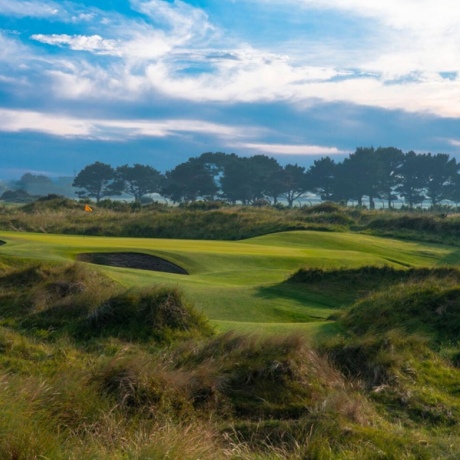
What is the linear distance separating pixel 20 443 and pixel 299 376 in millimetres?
4508

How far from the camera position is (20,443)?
213 inches

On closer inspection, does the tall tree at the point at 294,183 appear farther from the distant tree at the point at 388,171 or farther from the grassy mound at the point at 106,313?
the grassy mound at the point at 106,313

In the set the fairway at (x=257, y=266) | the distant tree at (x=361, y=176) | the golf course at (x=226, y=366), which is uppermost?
the distant tree at (x=361, y=176)

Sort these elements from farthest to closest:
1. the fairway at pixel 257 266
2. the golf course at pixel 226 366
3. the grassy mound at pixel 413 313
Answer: the fairway at pixel 257 266
the grassy mound at pixel 413 313
the golf course at pixel 226 366

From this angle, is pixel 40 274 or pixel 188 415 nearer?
pixel 188 415

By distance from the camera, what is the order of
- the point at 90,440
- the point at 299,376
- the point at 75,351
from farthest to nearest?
the point at 75,351, the point at 299,376, the point at 90,440

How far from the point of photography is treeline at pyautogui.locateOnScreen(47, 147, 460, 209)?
11306 centimetres

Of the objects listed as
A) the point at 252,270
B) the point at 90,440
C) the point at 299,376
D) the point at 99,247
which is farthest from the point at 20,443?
the point at 99,247

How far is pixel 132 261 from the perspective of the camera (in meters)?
24.7

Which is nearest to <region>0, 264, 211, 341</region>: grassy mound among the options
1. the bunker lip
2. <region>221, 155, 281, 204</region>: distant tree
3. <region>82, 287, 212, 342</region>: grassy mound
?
<region>82, 287, 212, 342</region>: grassy mound

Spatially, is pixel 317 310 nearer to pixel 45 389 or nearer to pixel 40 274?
pixel 40 274

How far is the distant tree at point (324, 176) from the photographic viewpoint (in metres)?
115

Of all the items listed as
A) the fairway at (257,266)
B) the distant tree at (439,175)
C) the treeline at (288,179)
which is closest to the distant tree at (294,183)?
the treeline at (288,179)

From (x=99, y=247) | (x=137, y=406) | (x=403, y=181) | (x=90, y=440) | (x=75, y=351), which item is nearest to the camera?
(x=90, y=440)
